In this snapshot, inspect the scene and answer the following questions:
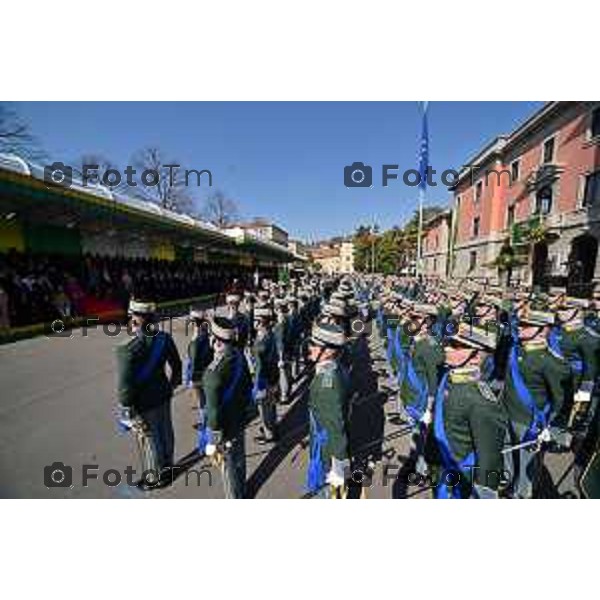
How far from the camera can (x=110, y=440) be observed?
16.7 ft

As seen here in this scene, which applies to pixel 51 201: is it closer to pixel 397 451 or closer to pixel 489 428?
pixel 397 451

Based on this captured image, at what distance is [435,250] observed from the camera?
58.5m

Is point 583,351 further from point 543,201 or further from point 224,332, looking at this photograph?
point 543,201

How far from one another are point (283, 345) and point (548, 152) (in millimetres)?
29193

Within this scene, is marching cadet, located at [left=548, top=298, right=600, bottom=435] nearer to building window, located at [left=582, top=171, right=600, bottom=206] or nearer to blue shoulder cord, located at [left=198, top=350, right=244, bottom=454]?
blue shoulder cord, located at [left=198, top=350, right=244, bottom=454]

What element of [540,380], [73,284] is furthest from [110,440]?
[73,284]

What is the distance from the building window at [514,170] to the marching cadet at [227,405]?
3558 centimetres

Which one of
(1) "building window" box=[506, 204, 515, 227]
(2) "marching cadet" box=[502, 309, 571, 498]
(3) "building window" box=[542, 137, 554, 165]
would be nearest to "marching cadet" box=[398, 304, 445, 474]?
(2) "marching cadet" box=[502, 309, 571, 498]

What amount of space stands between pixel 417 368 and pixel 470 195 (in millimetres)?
42595

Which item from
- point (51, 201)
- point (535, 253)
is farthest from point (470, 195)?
point (51, 201)

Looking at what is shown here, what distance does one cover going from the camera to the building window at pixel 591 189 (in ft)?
71.5

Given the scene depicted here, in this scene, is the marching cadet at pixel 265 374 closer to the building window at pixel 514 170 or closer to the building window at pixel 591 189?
the building window at pixel 591 189

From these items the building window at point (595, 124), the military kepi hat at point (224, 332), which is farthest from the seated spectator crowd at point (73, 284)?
the building window at point (595, 124)

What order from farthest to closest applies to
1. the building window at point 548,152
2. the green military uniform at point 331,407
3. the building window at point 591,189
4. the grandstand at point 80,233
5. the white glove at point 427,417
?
the building window at point 548,152 → the building window at point 591,189 → the grandstand at point 80,233 → the white glove at point 427,417 → the green military uniform at point 331,407
